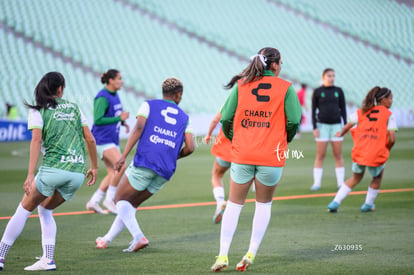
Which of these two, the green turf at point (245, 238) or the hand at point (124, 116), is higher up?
the hand at point (124, 116)

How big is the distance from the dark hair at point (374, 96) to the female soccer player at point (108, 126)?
3705mm

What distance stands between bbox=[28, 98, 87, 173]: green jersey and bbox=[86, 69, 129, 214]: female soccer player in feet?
11.5

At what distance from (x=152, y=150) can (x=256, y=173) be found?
4.54 ft

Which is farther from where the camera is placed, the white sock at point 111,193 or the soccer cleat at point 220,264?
the white sock at point 111,193

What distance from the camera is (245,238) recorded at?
8.05 meters

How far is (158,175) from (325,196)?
5.46 m

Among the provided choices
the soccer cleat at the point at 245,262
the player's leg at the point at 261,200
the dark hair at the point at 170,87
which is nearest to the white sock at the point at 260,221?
the player's leg at the point at 261,200

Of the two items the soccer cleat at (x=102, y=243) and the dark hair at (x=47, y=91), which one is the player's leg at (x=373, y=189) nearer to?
the soccer cleat at (x=102, y=243)

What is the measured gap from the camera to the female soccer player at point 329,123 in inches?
508

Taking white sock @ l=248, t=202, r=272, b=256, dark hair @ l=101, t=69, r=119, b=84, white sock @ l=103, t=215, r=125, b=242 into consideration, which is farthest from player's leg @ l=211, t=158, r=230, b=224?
white sock @ l=248, t=202, r=272, b=256

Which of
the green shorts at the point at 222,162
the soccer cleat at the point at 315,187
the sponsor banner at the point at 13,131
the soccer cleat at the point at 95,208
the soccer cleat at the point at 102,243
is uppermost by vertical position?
the green shorts at the point at 222,162

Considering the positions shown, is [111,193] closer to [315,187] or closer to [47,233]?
[47,233]

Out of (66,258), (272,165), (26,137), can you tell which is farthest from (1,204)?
(26,137)

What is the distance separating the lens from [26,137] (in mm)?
26328
